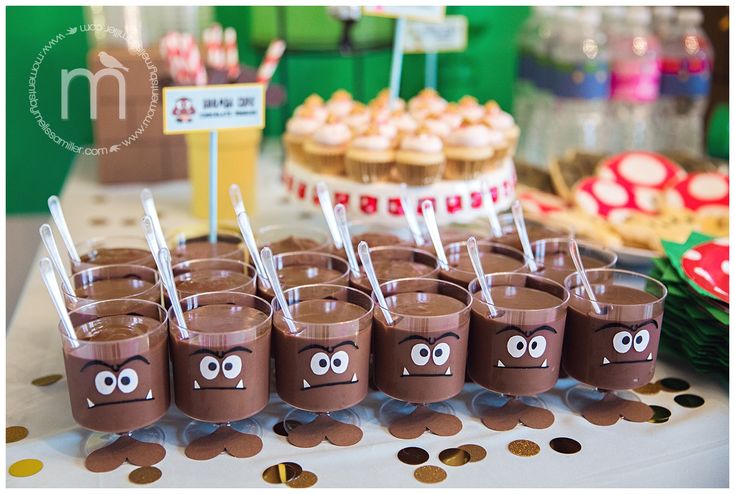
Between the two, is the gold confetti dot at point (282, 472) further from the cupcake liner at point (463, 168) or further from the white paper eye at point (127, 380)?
the cupcake liner at point (463, 168)

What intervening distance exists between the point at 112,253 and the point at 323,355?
0.52 m

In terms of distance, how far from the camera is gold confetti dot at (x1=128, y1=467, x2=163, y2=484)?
1045 millimetres

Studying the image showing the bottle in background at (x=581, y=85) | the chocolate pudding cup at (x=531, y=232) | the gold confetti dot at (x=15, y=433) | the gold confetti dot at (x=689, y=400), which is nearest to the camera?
the gold confetti dot at (x=15, y=433)

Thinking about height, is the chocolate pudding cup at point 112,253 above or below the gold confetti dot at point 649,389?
above

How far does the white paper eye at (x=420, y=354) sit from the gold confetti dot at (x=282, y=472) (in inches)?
8.6

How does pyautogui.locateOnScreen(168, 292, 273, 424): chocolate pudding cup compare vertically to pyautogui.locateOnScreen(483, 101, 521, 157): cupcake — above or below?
below

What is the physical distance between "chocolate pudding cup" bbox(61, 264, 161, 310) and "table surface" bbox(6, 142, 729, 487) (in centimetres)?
17

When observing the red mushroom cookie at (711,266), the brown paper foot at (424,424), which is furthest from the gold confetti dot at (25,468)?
the red mushroom cookie at (711,266)

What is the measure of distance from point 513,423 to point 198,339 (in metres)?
0.48

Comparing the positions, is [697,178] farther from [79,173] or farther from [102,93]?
[79,173]

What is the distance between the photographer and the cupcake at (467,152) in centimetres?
165

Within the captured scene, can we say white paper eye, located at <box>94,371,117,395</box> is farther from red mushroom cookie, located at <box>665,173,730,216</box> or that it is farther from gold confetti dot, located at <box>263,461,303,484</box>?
red mushroom cookie, located at <box>665,173,730,216</box>

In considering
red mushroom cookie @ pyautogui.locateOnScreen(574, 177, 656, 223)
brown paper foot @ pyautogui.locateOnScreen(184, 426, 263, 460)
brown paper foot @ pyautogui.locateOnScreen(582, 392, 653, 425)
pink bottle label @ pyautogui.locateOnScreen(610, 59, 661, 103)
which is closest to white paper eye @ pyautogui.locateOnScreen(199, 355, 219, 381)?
brown paper foot @ pyautogui.locateOnScreen(184, 426, 263, 460)

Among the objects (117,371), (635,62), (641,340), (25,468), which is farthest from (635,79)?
(25,468)
